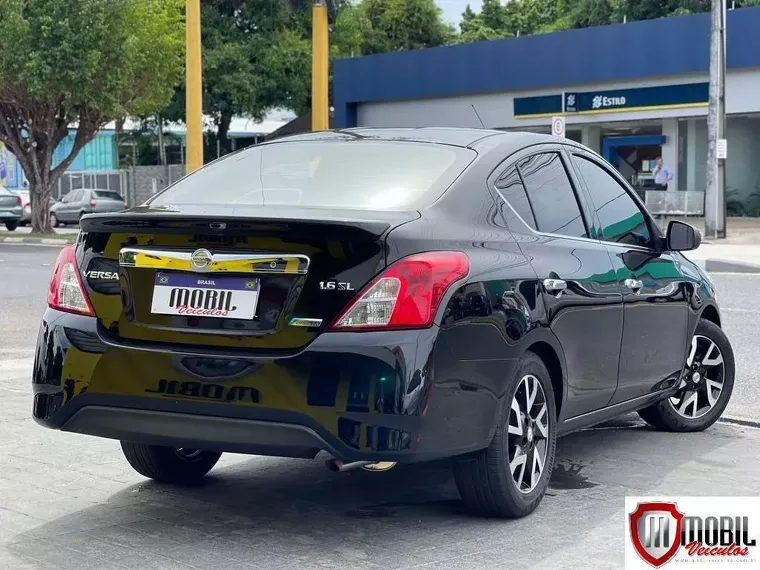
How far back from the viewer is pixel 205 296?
453cm

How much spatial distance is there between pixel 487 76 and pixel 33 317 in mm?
24559

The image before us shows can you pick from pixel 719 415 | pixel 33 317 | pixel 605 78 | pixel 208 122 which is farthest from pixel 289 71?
pixel 719 415

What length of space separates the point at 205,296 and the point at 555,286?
1566mm

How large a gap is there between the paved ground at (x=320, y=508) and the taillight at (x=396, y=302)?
87 cm

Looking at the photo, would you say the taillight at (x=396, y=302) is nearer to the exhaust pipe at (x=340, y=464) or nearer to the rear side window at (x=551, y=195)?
the exhaust pipe at (x=340, y=464)

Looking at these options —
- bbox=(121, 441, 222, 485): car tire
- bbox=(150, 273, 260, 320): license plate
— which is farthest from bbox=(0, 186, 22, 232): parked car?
bbox=(150, 273, 260, 320): license plate

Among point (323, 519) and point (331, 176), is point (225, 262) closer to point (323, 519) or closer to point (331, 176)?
point (331, 176)

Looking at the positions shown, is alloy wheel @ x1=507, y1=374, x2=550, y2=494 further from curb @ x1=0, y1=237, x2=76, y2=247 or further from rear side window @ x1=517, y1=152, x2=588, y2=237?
curb @ x1=0, y1=237, x2=76, y2=247

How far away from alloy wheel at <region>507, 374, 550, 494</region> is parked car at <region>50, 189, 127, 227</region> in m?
38.0

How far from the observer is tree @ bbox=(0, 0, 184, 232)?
101ft

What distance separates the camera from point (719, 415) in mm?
Answer: 6953

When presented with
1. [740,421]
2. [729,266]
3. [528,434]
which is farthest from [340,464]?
[729,266]

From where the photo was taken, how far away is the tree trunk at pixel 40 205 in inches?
1377

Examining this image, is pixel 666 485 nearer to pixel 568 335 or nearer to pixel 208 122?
pixel 568 335
